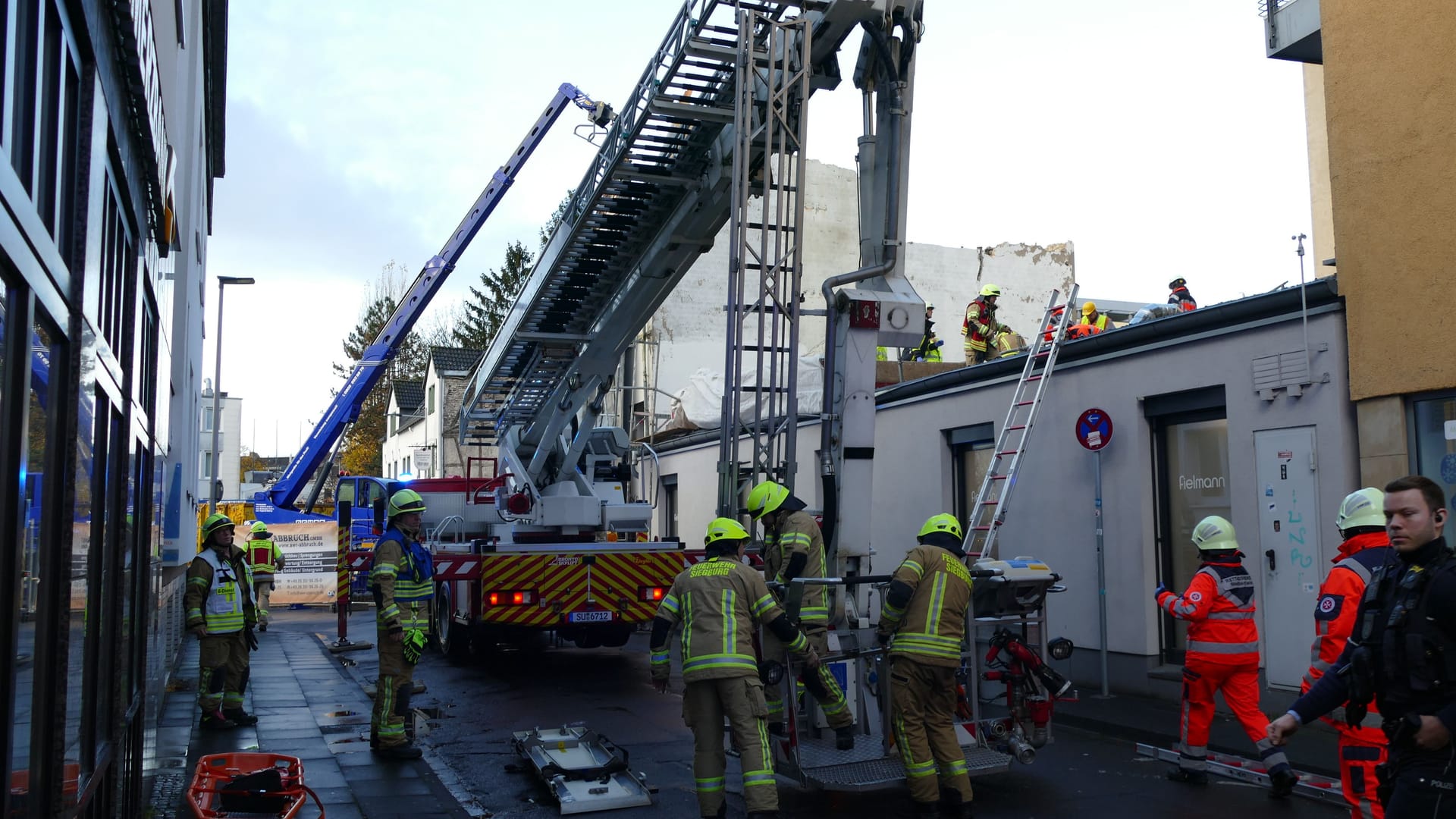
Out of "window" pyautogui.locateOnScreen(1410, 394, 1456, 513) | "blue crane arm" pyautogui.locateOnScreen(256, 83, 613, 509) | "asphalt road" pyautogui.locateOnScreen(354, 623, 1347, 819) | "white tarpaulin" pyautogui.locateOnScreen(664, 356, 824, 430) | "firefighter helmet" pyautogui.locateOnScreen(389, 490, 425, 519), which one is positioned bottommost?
"asphalt road" pyautogui.locateOnScreen(354, 623, 1347, 819)

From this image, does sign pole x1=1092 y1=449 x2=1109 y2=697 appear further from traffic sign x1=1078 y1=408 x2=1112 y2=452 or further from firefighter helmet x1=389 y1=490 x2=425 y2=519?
firefighter helmet x1=389 y1=490 x2=425 y2=519

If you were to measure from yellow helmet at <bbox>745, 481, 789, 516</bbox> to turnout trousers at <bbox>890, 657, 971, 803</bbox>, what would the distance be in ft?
5.49

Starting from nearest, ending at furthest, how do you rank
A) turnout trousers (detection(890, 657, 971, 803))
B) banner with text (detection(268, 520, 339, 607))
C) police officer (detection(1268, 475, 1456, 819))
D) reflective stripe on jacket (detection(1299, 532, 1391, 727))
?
police officer (detection(1268, 475, 1456, 819))
reflective stripe on jacket (detection(1299, 532, 1391, 727))
turnout trousers (detection(890, 657, 971, 803))
banner with text (detection(268, 520, 339, 607))

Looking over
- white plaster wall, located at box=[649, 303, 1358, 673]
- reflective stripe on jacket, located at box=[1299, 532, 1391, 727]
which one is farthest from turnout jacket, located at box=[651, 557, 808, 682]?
reflective stripe on jacket, located at box=[1299, 532, 1391, 727]

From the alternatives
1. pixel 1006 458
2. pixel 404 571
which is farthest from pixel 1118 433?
pixel 404 571

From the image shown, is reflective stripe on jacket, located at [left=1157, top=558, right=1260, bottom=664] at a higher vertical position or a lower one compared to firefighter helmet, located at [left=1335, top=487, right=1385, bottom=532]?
lower

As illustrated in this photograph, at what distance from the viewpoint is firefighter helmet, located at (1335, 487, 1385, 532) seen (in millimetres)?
5707

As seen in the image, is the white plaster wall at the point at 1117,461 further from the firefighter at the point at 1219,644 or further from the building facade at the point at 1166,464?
the firefighter at the point at 1219,644

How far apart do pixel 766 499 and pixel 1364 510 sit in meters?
3.65

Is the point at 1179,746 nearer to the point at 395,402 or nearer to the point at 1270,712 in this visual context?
the point at 1270,712

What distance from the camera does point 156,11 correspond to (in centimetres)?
715

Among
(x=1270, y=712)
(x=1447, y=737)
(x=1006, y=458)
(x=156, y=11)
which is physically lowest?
(x=1270, y=712)

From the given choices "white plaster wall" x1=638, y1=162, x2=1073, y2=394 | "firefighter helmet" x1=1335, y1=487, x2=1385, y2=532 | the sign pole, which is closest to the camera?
"firefighter helmet" x1=1335, y1=487, x2=1385, y2=532

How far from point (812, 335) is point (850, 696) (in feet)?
76.3
